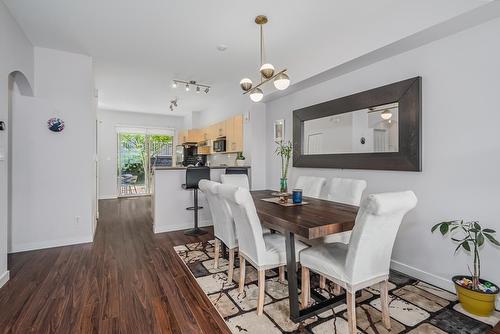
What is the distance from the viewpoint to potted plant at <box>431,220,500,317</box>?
1906 mm

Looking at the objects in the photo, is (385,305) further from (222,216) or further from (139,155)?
(139,155)

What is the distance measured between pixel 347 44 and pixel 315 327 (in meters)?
2.91

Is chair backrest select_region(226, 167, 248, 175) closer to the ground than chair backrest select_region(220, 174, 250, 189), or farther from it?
farther from it

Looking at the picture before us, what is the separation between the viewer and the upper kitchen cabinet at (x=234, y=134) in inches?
205

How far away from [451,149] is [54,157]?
15.6ft

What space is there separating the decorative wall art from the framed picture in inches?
132

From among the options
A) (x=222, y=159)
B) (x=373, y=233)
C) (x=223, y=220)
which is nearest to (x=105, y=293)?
(x=223, y=220)

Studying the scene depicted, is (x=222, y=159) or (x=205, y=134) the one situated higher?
(x=205, y=134)

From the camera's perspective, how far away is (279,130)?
181 inches

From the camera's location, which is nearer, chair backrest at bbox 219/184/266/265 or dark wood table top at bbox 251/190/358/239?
dark wood table top at bbox 251/190/358/239

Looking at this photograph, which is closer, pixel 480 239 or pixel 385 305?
pixel 385 305

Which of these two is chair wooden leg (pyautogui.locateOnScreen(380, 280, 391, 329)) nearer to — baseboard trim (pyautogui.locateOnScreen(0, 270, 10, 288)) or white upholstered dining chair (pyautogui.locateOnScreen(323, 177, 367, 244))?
white upholstered dining chair (pyautogui.locateOnScreen(323, 177, 367, 244))

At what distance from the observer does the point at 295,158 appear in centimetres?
420

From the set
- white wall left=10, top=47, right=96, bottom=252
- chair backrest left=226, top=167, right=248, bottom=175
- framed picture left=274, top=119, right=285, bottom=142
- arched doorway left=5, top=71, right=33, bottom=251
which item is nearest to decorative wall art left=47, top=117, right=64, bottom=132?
white wall left=10, top=47, right=96, bottom=252
